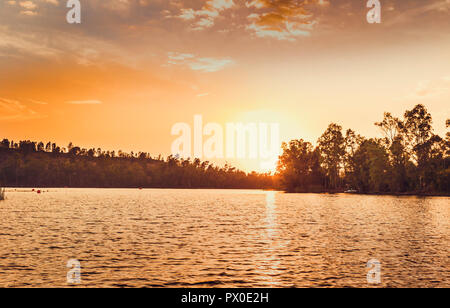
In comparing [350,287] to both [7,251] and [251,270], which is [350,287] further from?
[7,251]

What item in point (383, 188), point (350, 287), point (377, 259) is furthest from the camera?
point (383, 188)

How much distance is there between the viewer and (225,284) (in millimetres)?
23109

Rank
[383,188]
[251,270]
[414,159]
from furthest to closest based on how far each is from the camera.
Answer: [383,188] < [414,159] < [251,270]

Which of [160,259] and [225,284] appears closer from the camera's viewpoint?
[225,284]

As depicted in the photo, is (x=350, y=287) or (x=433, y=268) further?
(x=433, y=268)

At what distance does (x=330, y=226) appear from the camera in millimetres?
56875

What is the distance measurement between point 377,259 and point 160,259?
17.4 m

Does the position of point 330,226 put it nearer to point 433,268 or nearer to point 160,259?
point 433,268

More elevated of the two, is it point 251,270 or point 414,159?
point 414,159
